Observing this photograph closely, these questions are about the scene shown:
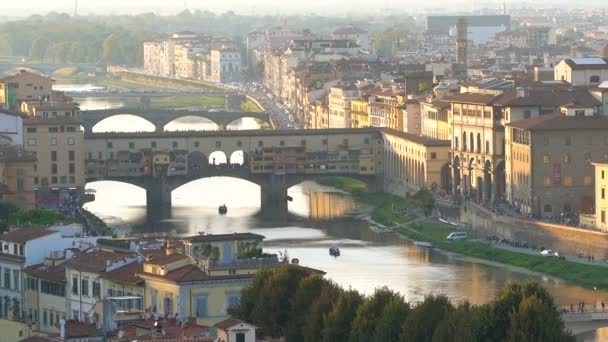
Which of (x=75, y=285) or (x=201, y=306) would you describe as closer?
(x=201, y=306)

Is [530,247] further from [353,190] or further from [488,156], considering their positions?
[353,190]

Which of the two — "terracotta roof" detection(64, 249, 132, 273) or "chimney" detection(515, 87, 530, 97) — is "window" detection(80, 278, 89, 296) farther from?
"chimney" detection(515, 87, 530, 97)

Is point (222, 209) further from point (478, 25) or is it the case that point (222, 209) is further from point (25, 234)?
point (478, 25)

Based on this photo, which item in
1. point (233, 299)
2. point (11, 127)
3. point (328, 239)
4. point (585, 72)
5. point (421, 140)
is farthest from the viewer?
point (421, 140)

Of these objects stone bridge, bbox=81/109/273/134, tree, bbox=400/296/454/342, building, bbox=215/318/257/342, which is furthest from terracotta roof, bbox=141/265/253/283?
stone bridge, bbox=81/109/273/134

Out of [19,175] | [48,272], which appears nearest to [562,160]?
[19,175]

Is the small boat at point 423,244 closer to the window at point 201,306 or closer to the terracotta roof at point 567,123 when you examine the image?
the terracotta roof at point 567,123

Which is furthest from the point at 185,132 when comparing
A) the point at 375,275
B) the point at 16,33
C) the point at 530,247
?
the point at 16,33
